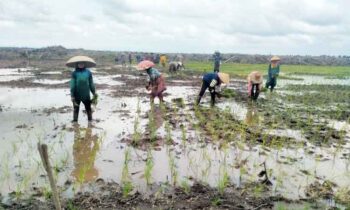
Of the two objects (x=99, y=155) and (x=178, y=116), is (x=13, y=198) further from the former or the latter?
(x=178, y=116)

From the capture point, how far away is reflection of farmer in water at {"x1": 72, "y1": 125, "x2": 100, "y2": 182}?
5582 millimetres

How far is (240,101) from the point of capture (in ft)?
43.8

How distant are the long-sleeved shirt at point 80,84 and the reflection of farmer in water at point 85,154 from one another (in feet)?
2.31

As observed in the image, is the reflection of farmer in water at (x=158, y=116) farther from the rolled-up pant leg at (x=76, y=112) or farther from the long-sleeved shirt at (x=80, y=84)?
the rolled-up pant leg at (x=76, y=112)

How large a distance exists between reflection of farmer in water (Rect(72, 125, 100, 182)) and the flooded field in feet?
0.06

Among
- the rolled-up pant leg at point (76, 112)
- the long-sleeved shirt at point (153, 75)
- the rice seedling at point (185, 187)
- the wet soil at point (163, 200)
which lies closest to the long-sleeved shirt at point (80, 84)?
the rolled-up pant leg at point (76, 112)

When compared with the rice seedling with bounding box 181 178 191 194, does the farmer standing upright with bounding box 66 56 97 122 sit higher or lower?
higher

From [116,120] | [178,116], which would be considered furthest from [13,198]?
[178,116]

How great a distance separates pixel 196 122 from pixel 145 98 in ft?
15.8

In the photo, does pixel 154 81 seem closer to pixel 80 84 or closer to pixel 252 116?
pixel 80 84

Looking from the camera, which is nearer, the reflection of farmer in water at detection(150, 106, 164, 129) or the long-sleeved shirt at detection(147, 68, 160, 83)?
the reflection of farmer in water at detection(150, 106, 164, 129)

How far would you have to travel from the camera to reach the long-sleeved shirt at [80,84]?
8.69 m

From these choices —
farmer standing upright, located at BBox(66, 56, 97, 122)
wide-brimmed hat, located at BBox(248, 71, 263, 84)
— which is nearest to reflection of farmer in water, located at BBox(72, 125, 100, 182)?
farmer standing upright, located at BBox(66, 56, 97, 122)

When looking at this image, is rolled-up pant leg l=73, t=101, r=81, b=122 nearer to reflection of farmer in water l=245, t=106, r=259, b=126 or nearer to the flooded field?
the flooded field
